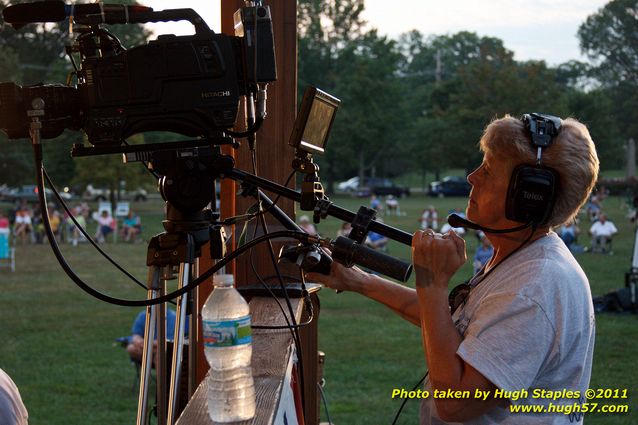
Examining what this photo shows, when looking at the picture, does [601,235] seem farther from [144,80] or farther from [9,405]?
[9,405]

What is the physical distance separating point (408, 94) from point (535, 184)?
57.6 metres

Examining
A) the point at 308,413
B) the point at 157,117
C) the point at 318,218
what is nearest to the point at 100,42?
the point at 157,117

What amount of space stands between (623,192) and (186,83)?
49297 millimetres

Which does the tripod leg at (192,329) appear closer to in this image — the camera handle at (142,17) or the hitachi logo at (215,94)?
the hitachi logo at (215,94)

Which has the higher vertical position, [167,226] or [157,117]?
[157,117]

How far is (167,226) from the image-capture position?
6.36 feet

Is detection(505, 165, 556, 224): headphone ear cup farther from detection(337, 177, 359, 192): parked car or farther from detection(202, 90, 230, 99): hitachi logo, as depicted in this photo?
detection(337, 177, 359, 192): parked car

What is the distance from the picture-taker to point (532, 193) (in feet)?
6.61

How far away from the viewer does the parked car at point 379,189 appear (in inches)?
1956

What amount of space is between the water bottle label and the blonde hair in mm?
969

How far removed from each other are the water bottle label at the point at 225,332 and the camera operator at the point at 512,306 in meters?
0.58

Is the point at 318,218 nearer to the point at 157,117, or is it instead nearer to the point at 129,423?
the point at 157,117


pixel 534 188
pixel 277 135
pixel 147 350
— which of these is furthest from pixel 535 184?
pixel 277 135

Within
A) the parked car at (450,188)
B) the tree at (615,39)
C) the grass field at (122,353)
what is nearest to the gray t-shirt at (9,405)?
the grass field at (122,353)
